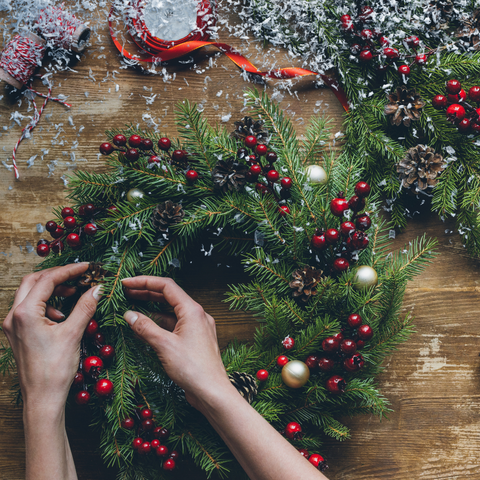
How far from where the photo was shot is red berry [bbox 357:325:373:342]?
0.98m

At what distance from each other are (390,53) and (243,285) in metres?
0.88

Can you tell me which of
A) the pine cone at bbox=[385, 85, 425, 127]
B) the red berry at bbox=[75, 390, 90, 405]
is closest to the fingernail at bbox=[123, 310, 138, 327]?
the red berry at bbox=[75, 390, 90, 405]

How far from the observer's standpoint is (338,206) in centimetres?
99

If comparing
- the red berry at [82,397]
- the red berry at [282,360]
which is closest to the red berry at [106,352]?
the red berry at [82,397]

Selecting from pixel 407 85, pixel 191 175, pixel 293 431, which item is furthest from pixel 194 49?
pixel 293 431

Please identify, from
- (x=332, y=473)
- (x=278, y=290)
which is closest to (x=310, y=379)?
(x=278, y=290)

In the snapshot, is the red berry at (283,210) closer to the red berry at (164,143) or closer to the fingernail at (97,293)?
the red berry at (164,143)

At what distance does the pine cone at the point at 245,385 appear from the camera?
1001 mm

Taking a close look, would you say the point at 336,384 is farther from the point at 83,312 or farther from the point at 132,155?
the point at 132,155

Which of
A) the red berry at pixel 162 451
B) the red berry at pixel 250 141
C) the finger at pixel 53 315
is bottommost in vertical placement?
the red berry at pixel 162 451

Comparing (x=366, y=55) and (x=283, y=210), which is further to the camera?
(x=366, y=55)

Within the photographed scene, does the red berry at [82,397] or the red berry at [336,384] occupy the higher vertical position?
the red berry at [336,384]

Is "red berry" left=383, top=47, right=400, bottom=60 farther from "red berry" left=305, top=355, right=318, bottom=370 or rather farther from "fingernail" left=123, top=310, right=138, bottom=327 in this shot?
"fingernail" left=123, top=310, right=138, bottom=327

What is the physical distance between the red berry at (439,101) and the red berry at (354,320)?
732mm
